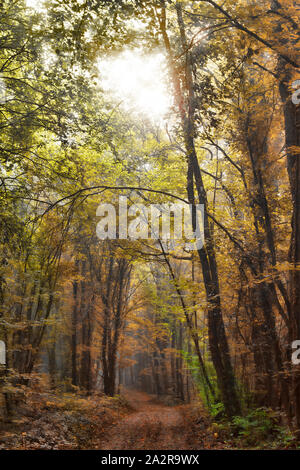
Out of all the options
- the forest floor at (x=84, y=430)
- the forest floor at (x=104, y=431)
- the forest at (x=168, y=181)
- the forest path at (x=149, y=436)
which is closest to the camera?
the forest at (x=168, y=181)

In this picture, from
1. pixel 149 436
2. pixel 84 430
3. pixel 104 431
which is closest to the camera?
pixel 84 430

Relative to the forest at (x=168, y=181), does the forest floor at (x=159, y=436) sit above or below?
below

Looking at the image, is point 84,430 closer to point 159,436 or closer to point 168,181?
point 159,436

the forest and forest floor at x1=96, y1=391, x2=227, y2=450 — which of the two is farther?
forest floor at x1=96, y1=391, x2=227, y2=450

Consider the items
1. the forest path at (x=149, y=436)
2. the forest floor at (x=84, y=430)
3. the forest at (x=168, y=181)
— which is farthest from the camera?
the forest path at (x=149, y=436)

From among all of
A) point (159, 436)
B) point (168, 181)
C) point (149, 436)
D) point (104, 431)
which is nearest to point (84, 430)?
point (104, 431)

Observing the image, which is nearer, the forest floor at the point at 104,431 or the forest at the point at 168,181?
the forest at the point at 168,181

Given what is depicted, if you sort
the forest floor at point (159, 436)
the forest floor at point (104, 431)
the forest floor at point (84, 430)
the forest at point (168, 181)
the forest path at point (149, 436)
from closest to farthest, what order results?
the forest at point (168, 181) < the forest floor at point (104, 431) < the forest floor at point (84, 430) < the forest floor at point (159, 436) < the forest path at point (149, 436)

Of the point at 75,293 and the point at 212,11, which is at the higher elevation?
the point at 212,11

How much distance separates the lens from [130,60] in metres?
8.80

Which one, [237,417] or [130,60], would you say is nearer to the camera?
[237,417]
